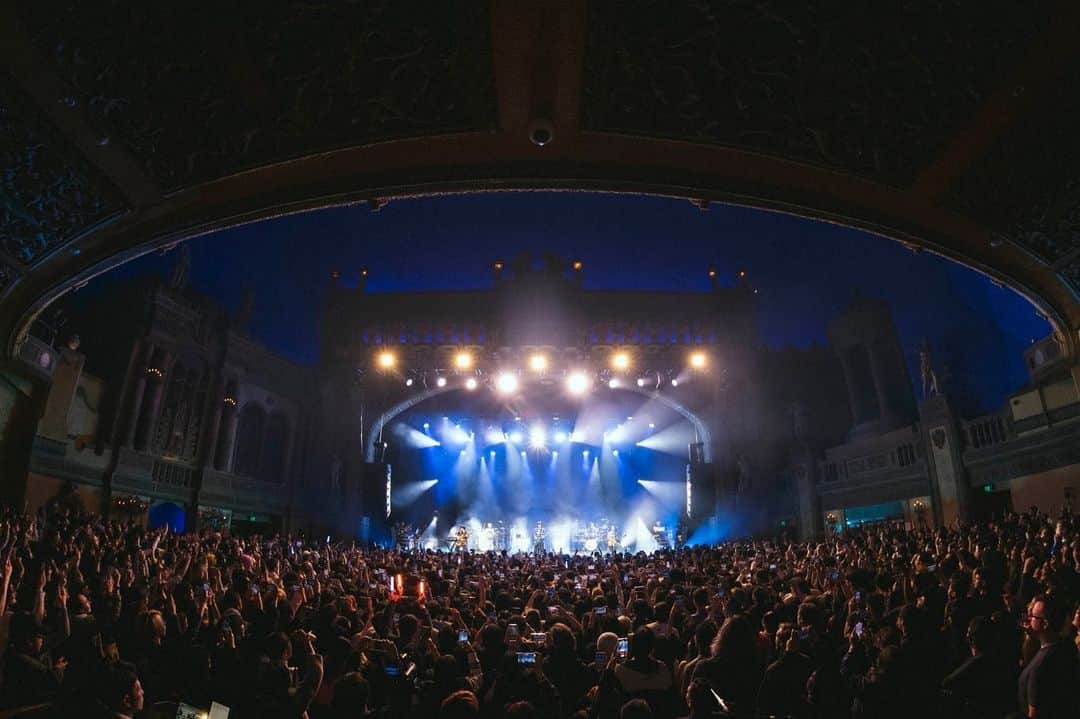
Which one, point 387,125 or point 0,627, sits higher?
point 387,125

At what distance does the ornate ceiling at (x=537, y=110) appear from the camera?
4.64 m

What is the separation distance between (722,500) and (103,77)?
118 feet

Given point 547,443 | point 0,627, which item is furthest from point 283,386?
point 0,627

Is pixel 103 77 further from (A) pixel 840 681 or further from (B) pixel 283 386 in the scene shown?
(B) pixel 283 386

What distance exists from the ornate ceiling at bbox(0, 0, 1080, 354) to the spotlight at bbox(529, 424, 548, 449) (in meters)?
39.8

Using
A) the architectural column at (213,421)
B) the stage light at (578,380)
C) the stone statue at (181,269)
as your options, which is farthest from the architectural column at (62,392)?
the stage light at (578,380)

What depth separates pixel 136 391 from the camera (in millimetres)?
25422

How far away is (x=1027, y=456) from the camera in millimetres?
20641

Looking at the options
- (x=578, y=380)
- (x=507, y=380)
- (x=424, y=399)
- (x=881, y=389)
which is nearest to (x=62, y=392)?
(x=507, y=380)

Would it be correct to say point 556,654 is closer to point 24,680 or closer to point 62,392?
point 24,680

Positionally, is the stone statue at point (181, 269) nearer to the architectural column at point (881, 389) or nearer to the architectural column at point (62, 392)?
the architectural column at point (62, 392)

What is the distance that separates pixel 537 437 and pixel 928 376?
26566mm

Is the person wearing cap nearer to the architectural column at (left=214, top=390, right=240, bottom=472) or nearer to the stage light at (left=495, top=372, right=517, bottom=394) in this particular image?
the architectural column at (left=214, top=390, right=240, bottom=472)

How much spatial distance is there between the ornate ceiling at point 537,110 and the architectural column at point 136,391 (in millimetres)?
20956
